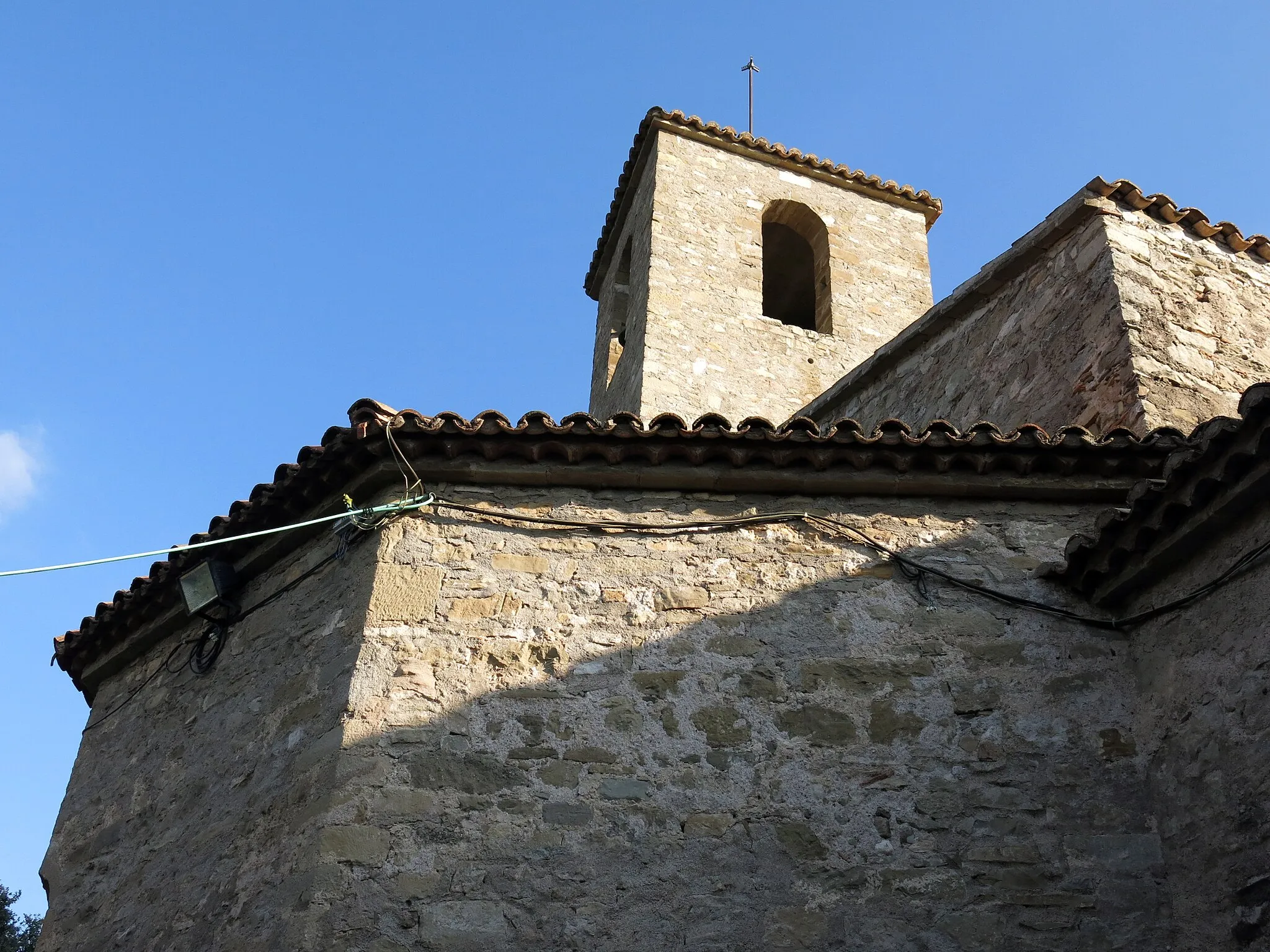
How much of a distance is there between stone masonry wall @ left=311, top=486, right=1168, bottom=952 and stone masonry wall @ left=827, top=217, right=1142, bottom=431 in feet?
7.34

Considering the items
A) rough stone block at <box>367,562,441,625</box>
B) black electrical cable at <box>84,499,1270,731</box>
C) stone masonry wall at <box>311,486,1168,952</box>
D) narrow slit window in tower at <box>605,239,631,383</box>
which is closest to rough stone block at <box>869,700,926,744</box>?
stone masonry wall at <box>311,486,1168,952</box>

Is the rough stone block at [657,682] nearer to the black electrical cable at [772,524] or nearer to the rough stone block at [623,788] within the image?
the rough stone block at [623,788]

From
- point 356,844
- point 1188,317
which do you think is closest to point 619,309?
point 1188,317

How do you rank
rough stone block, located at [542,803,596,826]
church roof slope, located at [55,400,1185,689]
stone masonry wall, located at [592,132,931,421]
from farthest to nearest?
stone masonry wall, located at [592,132,931,421] < church roof slope, located at [55,400,1185,689] < rough stone block, located at [542,803,596,826]

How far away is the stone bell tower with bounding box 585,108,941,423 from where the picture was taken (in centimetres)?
1302

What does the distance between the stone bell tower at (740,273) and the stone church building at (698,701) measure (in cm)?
638

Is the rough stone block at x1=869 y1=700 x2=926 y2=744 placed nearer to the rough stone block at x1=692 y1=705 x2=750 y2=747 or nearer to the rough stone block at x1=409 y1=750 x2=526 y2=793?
the rough stone block at x1=692 y1=705 x2=750 y2=747

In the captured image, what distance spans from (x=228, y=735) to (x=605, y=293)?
10930mm

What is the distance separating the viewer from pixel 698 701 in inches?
204

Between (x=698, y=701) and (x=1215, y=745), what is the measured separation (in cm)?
205

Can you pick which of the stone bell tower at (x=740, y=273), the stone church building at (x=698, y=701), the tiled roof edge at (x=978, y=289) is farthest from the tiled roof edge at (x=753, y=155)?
the stone church building at (x=698, y=701)

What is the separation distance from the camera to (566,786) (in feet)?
16.1

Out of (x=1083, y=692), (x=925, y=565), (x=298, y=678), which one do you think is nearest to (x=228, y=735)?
(x=298, y=678)

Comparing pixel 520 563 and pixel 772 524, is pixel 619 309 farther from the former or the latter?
pixel 520 563
